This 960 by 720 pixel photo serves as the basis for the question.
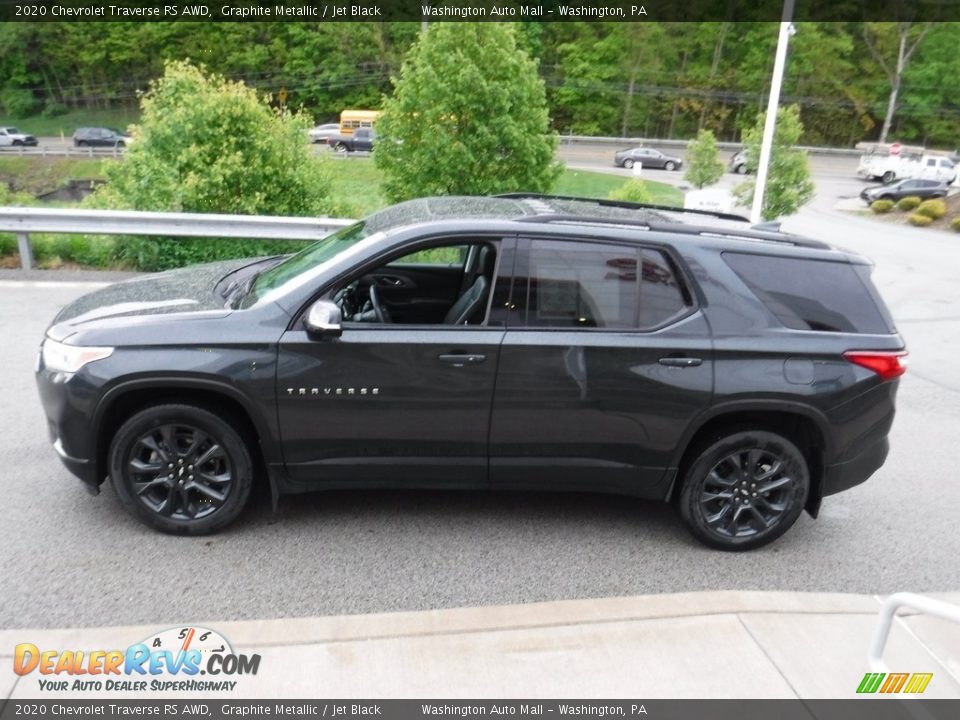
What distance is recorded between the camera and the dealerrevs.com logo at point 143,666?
296 cm

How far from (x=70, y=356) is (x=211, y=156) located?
24.2 ft

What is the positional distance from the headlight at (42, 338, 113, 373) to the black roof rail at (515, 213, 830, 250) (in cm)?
222

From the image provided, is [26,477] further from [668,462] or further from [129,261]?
[129,261]

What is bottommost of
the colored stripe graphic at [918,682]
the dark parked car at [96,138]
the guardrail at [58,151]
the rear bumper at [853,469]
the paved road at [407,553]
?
the guardrail at [58,151]

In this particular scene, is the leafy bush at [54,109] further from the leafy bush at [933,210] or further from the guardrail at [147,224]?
the guardrail at [147,224]

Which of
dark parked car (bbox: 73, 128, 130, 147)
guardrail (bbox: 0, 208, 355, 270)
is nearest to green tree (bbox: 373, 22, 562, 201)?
guardrail (bbox: 0, 208, 355, 270)

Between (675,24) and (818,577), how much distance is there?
69788mm

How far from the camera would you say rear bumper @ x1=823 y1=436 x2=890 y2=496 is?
4.13 m

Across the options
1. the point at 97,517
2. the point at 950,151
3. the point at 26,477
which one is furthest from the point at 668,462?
the point at 950,151

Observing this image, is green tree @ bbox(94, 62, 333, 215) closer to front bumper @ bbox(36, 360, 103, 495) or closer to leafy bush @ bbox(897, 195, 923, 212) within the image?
front bumper @ bbox(36, 360, 103, 495)

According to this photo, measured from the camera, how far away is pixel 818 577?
400cm

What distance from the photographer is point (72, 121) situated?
67.1 m

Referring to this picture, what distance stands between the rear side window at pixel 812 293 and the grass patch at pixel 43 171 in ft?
140

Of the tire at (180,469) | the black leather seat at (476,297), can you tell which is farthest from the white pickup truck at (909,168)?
the tire at (180,469)
